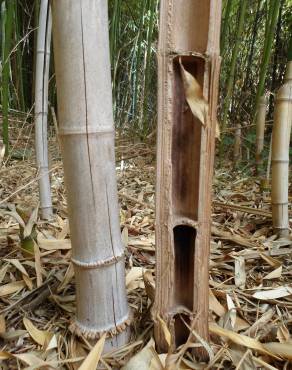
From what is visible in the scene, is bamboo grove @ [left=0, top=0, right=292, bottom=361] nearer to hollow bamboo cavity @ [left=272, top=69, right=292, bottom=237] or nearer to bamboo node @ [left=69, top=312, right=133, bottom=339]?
bamboo node @ [left=69, top=312, right=133, bottom=339]

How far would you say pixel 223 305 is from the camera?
2.51 feet

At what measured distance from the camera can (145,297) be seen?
31.3 inches

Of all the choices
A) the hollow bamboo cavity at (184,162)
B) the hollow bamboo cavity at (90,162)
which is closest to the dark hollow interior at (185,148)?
the hollow bamboo cavity at (184,162)

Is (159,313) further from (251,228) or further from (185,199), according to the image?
(251,228)

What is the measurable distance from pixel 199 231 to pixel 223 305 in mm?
268

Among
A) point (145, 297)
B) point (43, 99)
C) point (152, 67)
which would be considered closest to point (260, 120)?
point (43, 99)

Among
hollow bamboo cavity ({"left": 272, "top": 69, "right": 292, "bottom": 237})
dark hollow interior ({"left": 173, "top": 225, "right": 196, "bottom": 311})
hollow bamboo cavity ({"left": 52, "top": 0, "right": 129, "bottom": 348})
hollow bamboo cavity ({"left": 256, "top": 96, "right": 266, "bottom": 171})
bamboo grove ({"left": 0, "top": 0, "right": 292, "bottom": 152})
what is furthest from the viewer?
bamboo grove ({"left": 0, "top": 0, "right": 292, "bottom": 152})

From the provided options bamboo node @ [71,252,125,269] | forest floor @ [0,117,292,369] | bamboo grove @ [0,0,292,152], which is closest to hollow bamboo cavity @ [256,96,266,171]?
forest floor @ [0,117,292,369]

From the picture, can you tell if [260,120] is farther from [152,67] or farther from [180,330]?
[152,67]

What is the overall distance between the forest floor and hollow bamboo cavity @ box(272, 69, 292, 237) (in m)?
0.07

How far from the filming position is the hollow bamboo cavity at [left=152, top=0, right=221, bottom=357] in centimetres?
53

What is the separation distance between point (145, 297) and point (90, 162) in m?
0.38

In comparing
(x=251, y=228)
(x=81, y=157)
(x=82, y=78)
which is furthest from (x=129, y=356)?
(x=251, y=228)

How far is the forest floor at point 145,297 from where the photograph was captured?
2.02 feet
